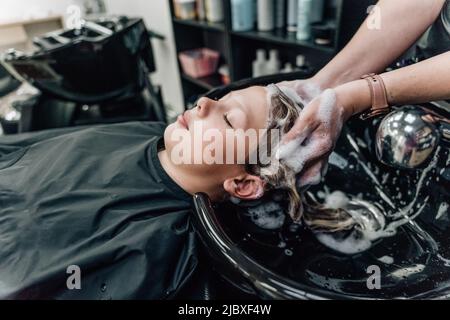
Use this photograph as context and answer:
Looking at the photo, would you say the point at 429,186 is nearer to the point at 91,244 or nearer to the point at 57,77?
the point at 91,244

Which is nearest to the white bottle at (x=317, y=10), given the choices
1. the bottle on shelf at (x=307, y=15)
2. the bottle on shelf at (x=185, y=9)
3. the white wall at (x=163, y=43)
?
the bottle on shelf at (x=307, y=15)

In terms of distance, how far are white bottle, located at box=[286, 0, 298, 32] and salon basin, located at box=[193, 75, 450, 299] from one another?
598mm

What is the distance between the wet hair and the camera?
0.87 m

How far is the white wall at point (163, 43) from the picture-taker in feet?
7.87

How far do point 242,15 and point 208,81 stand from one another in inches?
25.2

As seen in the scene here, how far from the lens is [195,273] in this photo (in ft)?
2.63

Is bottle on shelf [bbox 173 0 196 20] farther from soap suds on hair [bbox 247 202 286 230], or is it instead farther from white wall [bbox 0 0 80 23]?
white wall [bbox 0 0 80 23]

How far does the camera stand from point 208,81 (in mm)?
2230

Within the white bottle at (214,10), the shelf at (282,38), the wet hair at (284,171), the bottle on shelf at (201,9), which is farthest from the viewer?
the bottle on shelf at (201,9)

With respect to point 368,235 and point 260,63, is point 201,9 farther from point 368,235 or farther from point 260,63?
point 368,235

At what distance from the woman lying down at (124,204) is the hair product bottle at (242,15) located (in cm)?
83

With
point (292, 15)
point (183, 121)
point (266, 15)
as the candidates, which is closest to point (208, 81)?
point (266, 15)

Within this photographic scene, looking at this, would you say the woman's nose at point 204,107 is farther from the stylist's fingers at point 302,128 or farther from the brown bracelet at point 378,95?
the brown bracelet at point 378,95

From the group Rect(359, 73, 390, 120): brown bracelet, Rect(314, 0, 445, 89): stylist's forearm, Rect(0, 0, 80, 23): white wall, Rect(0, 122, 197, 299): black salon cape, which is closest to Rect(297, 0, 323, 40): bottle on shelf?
Rect(314, 0, 445, 89): stylist's forearm
